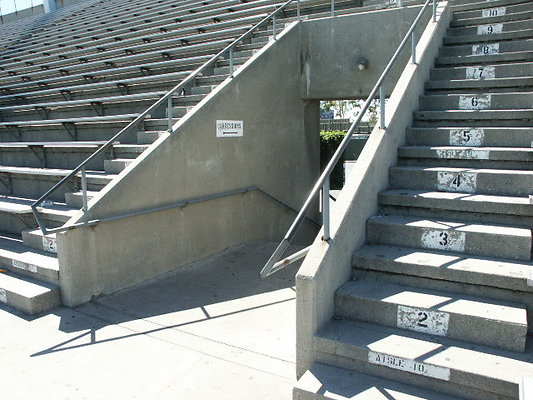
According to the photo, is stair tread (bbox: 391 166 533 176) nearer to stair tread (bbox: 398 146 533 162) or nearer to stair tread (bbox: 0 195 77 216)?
stair tread (bbox: 398 146 533 162)

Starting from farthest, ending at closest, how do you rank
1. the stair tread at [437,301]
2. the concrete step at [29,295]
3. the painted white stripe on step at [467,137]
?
the concrete step at [29,295] → the painted white stripe on step at [467,137] → the stair tread at [437,301]

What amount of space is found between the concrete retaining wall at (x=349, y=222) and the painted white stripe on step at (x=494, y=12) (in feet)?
5.78

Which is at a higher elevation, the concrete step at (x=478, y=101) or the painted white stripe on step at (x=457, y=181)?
the concrete step at (x=478, y=101)

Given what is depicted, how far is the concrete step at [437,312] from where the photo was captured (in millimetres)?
2779

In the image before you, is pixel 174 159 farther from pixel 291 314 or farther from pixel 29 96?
pixel 29 96

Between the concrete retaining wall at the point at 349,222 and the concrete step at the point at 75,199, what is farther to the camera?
the concrete step at the point at 75,199

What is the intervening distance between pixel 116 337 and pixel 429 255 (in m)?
2.64

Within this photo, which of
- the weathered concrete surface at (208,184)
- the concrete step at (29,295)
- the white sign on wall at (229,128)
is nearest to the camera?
the concrete step at (29,295)

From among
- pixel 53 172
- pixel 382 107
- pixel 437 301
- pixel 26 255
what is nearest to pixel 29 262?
pixel 26 255

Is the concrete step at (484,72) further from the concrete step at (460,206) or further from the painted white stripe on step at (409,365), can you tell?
the painted white stripe on step at (409,365)

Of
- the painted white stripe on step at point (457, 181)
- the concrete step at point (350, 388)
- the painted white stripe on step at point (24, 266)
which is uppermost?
the painted white stripe on step at point (457, 181)

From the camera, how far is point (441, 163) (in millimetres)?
4176

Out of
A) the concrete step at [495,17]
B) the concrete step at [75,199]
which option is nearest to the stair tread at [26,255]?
the concrete step at [75,199]

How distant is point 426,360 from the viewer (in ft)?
8.80
